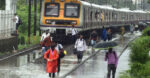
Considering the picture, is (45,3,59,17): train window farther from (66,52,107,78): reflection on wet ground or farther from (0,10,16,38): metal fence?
(66,52,107,78): reflection on wet ground

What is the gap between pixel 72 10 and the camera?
33.8 metres

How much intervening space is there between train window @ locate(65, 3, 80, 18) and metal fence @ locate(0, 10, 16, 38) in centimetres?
411

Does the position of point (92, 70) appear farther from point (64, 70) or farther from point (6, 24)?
A: point (6, 24)

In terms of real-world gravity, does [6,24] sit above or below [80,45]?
above

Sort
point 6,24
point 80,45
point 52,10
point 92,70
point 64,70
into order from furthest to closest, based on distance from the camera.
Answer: point 52,10 < point 6,24 < point 80,45 < point 92,70 < point 64,70

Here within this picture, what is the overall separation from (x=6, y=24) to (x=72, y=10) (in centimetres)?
602

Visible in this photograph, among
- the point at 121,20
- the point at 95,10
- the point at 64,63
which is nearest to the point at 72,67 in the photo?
the point at 64,63

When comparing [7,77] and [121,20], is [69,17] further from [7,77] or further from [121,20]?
[121,20]

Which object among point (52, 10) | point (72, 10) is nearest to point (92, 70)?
point (72, 10)

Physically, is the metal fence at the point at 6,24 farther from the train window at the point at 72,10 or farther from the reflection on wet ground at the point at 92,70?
the reflection on wet ground at the point at 92,70

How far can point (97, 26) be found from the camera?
4453 cm

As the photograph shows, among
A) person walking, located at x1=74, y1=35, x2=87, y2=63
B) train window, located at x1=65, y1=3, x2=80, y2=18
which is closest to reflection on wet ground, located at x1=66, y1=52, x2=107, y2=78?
person walking, located at x1=74, y1=35, x2=87, y2=63

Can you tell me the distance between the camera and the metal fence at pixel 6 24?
2825 cm

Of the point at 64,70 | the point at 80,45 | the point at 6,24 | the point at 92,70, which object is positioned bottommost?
the point at 92,70
